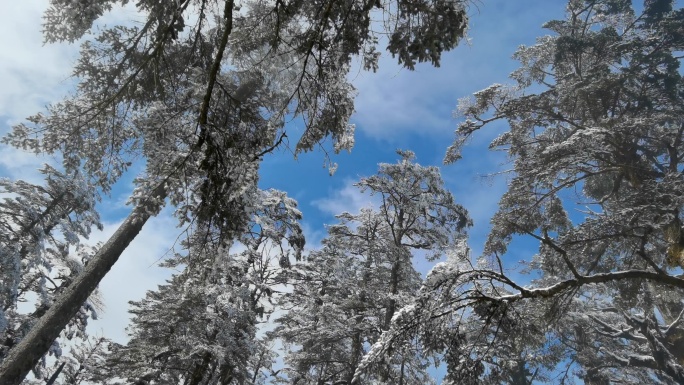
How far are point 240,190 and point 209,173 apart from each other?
307 mm

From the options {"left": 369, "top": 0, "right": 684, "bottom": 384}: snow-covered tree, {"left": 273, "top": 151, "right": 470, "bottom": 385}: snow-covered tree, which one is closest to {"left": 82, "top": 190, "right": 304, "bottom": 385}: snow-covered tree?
{"left": 273, "top": 151, "right": 470, "bottom": 385}: snow-covered tree

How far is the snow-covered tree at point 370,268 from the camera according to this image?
1266 centimetres

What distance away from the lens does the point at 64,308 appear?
720 centimetres

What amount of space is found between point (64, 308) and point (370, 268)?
29.7 feet

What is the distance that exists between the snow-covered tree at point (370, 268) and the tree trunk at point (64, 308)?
21.5 feet

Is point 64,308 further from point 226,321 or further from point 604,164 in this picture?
point 604,164

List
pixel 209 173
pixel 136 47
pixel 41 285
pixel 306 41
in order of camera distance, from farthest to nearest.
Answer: pixel 41 285 → pixel 136 47 → pixel 306 41 → pixel 209 173

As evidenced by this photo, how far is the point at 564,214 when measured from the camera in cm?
1463

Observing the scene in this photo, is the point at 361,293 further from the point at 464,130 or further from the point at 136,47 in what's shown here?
the point at 136,47

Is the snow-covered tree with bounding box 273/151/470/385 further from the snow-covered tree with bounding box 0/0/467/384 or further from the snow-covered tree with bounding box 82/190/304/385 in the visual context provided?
the snow-covered tree with bounding box 0/0/467/384

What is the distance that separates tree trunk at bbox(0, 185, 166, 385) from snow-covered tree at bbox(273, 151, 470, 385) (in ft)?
21.5

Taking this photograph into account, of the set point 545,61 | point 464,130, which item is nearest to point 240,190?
point 464,130

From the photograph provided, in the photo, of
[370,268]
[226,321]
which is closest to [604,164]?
[370,268]

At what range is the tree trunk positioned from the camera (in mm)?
6520
